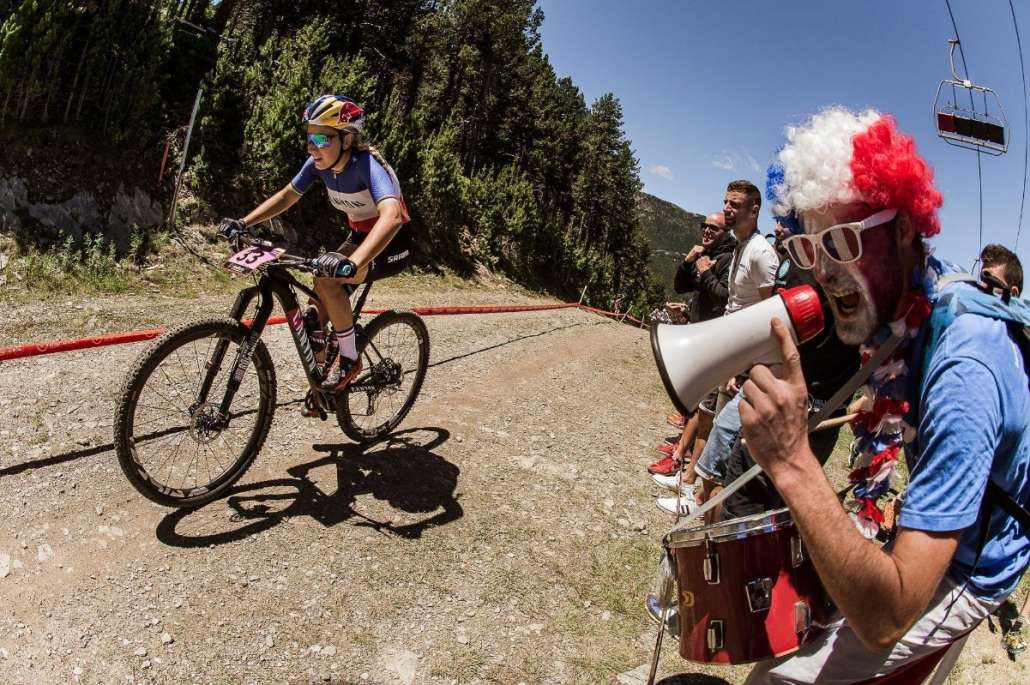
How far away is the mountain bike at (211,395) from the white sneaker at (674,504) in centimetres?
265

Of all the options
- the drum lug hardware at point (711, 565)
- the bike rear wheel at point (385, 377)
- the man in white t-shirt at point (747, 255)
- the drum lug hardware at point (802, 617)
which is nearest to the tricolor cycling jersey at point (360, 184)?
the bike rear wheel at point (385, 377)

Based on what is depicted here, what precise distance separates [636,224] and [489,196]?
39097 millimetres

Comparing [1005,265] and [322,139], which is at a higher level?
[1005,265]

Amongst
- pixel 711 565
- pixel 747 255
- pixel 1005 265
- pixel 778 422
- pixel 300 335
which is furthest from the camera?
pixel 1005 265

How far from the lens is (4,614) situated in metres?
2.89

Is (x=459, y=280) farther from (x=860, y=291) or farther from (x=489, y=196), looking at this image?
(x=860, y=291)

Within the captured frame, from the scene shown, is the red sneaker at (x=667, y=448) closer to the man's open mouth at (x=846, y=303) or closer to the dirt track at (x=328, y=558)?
the dirt track at (x=328, y=558)

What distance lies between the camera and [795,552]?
75.4 inches

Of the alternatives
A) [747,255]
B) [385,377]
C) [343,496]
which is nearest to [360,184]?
[385,377]

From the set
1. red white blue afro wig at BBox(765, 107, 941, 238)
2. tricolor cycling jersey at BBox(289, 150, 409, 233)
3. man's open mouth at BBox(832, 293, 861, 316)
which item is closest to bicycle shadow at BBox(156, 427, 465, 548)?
tricolor cycling jersey at BBox(289, 150, 409, 233)

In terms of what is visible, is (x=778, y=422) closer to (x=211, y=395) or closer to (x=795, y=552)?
(x=795, y=552)

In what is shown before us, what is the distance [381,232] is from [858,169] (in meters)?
3.05

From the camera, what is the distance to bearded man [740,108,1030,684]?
59.8 inches

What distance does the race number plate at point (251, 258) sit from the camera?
Result: 12.3 ft
